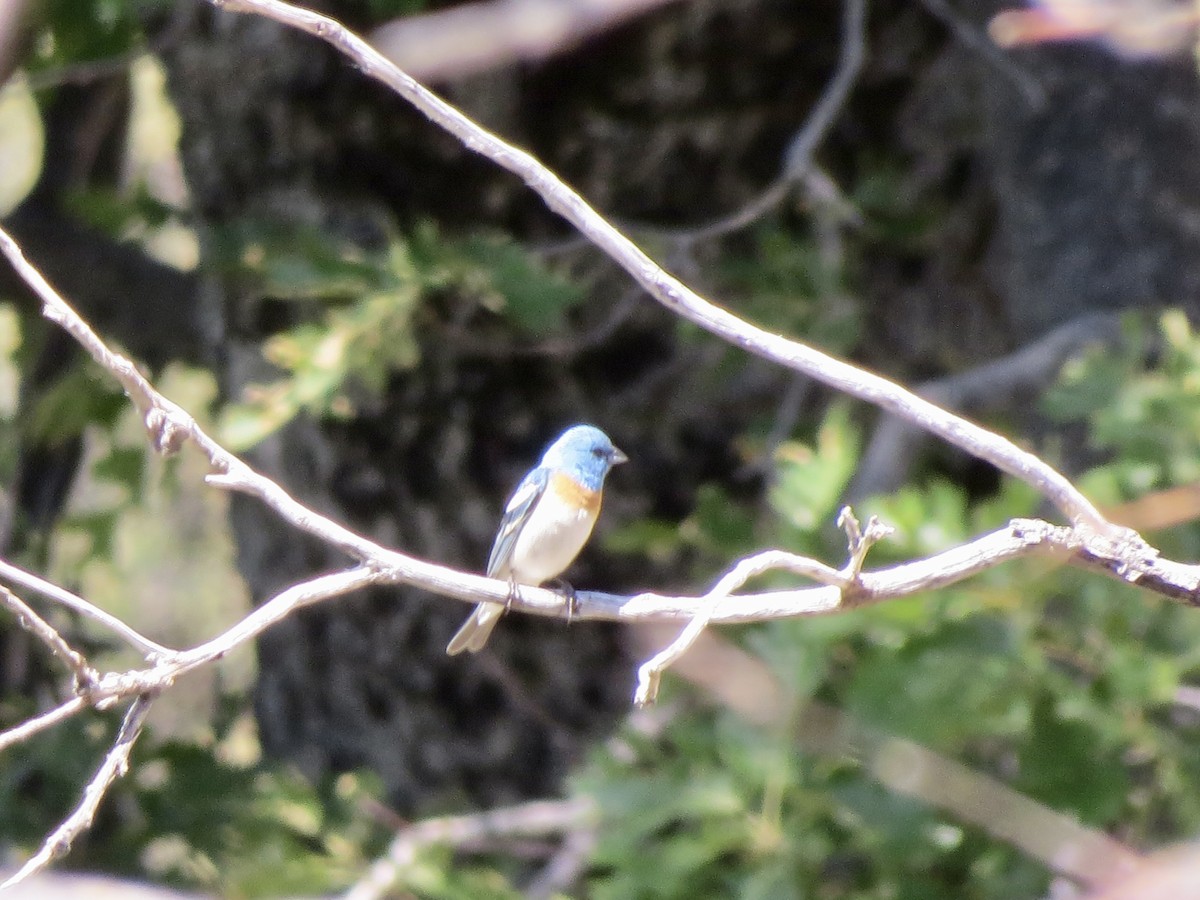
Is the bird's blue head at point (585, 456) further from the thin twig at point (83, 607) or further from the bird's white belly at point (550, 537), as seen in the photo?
the thin twig at point (83, 607)

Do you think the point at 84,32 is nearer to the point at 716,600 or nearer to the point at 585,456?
the point at 585,456

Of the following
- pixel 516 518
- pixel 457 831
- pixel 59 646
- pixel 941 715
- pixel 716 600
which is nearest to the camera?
pixel 59 646

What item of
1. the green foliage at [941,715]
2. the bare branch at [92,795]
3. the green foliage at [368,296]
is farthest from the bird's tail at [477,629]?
the bare branch at [92,795]

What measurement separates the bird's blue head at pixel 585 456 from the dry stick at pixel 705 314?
1.68m

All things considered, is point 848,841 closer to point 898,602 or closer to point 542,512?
point 898,602

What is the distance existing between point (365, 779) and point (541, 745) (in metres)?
0.77

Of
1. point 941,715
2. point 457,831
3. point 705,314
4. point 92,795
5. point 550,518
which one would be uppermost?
point 705,314

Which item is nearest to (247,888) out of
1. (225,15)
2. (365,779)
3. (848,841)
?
(365,779)

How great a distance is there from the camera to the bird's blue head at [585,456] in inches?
133

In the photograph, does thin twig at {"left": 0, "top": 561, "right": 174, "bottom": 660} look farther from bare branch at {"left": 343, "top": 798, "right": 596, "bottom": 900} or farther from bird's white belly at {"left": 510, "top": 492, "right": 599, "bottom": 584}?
bare branch at {"left": 343, "top": 798, "right": 596, "bottom": 900}

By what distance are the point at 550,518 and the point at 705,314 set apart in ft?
5.24

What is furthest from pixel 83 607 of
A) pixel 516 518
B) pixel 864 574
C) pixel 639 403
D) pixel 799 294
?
pixel 639 403

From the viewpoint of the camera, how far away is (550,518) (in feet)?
10.6

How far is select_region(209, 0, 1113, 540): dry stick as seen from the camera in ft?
5.38
